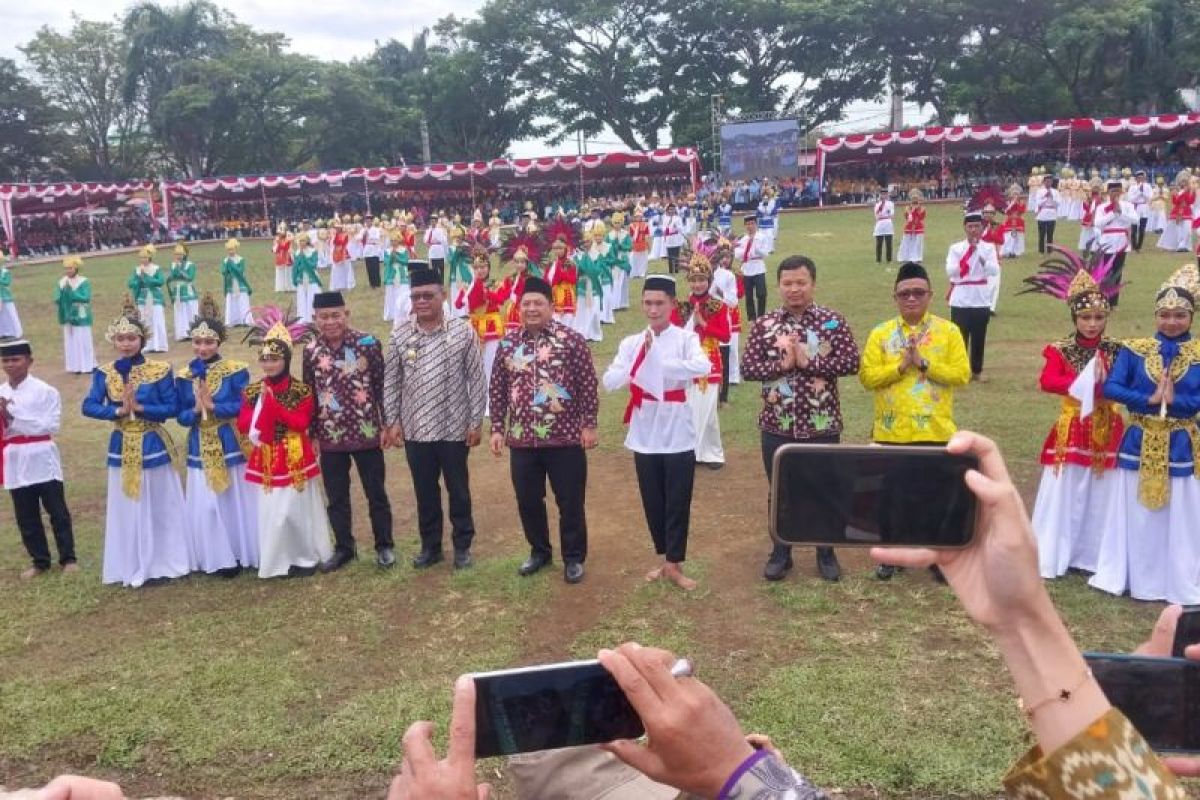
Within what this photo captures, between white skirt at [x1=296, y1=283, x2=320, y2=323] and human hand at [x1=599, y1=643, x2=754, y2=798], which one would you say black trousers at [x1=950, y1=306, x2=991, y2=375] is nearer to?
human hand at [x1=599, y1=643, x2=754, y2=798]

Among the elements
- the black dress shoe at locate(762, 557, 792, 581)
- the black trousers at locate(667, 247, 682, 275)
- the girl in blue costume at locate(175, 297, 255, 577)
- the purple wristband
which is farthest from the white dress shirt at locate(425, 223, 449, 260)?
the purple wristband

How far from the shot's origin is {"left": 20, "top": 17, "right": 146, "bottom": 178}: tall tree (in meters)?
50.0

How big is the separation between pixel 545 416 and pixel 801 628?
197cm

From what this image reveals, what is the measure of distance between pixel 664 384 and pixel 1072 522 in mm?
2619

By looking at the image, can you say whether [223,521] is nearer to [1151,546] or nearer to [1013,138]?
[1151,546]

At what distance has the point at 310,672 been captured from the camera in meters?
4.77

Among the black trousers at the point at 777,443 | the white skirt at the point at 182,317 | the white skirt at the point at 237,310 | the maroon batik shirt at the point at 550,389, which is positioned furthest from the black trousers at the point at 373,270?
the black trousers at the point at 777,443

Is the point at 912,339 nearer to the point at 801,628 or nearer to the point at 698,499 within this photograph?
the point at 801,628

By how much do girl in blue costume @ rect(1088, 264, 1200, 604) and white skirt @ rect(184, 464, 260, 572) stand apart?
554 cm

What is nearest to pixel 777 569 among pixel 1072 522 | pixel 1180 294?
pixel 1072 522

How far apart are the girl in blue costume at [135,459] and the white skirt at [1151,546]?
6006 mm

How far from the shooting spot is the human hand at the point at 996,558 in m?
1.17

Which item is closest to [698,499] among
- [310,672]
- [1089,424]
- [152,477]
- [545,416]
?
[545,416]

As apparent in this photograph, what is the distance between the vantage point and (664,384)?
5.49 meters
